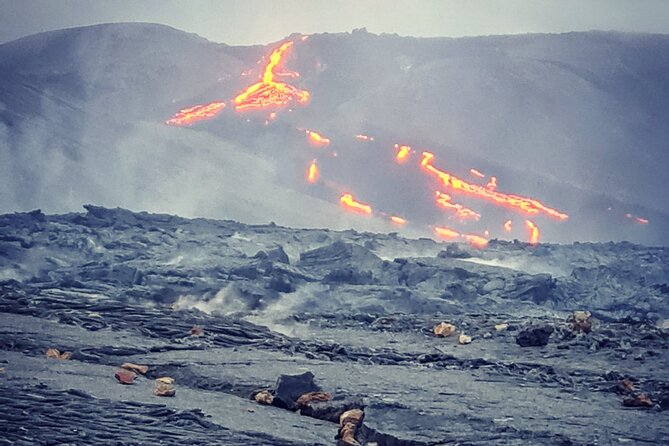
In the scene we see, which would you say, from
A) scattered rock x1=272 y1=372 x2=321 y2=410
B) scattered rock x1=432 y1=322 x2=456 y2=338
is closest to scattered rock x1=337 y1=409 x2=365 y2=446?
scattered rock x1=272 y1=372 x2=321 y2=410

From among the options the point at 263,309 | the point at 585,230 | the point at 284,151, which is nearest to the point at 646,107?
the point at 585,230

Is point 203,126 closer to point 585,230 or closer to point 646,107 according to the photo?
point 585,230

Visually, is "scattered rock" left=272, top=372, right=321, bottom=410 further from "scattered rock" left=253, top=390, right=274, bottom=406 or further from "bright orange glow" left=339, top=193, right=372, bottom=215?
"bright orange glow" left=339, top=193, right=372, bottom=215

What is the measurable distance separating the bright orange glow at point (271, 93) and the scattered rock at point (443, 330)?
117 feet

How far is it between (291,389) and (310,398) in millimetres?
340

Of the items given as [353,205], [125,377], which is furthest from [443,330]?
[353,205]

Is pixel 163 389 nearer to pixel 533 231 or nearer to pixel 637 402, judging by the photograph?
pixel 637 402

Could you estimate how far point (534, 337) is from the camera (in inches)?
538

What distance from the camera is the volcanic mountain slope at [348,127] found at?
3888 cm

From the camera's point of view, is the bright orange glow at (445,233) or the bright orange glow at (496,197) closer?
the bright orange glow at (445,233)

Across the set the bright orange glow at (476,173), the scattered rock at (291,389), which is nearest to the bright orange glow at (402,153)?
the bright orange glow at (476,173)

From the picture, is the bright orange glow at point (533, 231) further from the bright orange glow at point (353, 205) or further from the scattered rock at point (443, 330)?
the scattered rock at point (443, 330)

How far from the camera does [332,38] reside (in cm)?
5466

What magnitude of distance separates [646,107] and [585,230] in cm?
A: 1117
